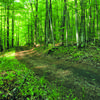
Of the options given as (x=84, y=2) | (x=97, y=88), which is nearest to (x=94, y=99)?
(x=97, y=88)

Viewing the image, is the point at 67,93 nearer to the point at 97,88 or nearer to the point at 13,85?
the point at 97,88

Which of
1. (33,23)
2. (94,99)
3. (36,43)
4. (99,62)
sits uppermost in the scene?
(33,23)

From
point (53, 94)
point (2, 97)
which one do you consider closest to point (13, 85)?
point (2, 97)

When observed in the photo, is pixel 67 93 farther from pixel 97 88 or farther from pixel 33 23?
pixel 33 23

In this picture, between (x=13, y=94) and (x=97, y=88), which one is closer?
(x=13, y=94)

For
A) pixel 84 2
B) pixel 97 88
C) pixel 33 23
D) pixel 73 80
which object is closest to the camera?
pixel 97 88

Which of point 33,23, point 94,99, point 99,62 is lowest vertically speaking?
point 94,99

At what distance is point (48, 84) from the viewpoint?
4.18 metres

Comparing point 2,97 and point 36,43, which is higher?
point 36,43

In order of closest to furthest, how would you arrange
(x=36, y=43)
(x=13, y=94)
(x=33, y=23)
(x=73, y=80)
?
(x=13, y=94) → (x=73, y=80) → (x=33, y=23) → (x=36, y=43)

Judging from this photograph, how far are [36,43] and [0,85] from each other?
1714 centimetres

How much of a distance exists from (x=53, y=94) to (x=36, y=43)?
710 inches

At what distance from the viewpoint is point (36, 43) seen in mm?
20656

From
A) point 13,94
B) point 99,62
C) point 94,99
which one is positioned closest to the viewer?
point 94,99
